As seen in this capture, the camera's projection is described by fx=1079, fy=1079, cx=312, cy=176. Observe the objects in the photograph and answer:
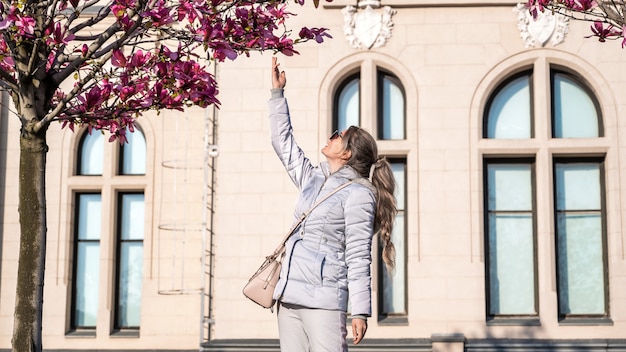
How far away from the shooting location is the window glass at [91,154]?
1645 cm

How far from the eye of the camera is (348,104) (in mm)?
15211

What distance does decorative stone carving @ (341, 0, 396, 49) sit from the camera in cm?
1488

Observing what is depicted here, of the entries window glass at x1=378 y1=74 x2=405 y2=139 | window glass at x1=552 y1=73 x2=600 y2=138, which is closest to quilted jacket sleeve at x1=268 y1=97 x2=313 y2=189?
window glass at x1=378 y1=74 x2=405 y2=139

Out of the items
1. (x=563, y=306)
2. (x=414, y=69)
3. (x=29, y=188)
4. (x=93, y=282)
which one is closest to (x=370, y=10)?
(x=414, y=69)

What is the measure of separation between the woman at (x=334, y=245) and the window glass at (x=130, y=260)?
975 centimetres

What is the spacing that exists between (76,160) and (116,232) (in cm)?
129

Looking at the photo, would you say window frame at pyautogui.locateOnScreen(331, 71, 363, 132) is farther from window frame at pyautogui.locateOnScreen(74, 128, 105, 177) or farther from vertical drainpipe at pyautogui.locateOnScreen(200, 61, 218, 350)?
window frame at pyautogui.locateOnScreen(74, 128, 105, 177)

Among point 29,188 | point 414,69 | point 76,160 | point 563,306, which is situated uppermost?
point 414,69

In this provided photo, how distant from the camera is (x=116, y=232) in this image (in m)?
16.2

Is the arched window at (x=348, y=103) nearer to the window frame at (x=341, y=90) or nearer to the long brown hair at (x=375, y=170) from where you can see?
the window frame at (x=341, y=90)

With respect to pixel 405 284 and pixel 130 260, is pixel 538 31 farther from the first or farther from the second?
pixel 130 260

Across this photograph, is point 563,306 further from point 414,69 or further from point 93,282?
point 93,282

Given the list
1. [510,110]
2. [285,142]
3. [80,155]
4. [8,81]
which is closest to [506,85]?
[510,110]

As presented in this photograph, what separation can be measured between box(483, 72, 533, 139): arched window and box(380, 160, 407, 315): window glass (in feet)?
4.30
